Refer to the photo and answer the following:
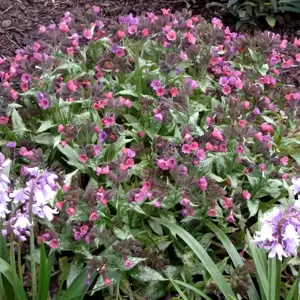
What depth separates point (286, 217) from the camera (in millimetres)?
1821

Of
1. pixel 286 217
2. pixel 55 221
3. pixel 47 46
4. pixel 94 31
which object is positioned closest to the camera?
pixel 286 217

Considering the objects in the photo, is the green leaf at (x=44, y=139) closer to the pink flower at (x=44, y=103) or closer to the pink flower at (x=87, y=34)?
the pink flower at (x=44, y=103)

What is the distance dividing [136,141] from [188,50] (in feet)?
2.35

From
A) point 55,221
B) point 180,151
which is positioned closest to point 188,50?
point 180,151

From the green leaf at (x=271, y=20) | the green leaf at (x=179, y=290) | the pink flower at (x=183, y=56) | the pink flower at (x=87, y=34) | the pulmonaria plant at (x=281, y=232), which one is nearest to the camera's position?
the pulmonaria plant at (x=281, y=232)

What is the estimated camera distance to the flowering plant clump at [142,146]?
2.69 m

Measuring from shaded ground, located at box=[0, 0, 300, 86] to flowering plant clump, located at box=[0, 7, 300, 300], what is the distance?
56.8 inches

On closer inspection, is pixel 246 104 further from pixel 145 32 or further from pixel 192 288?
pixel 192 288

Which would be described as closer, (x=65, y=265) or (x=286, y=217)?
(x=286, y=217)

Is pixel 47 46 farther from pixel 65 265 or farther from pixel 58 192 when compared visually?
pixel 65 265

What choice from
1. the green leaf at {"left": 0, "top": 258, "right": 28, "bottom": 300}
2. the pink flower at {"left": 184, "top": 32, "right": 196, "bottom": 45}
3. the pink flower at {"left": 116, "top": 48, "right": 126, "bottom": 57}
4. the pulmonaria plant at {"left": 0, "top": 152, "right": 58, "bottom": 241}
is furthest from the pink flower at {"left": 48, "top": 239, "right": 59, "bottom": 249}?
the pink flower at {"left": 184, "top": 32, "right": 196, "bottom": 45}

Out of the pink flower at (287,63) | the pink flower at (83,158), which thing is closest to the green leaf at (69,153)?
the pink flower at (83,158)

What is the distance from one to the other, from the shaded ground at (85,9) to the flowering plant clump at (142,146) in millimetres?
1442

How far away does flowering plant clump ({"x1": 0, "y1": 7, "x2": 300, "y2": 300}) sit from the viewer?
8.83 ft
